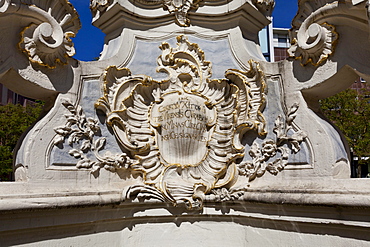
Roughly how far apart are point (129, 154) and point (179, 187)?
2.51ft

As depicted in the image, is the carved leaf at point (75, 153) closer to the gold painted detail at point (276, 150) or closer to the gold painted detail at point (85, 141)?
the gold painted detail at point (85, 141)

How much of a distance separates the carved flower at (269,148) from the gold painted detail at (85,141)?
1708 mm

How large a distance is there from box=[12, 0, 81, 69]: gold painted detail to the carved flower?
2.63 metres

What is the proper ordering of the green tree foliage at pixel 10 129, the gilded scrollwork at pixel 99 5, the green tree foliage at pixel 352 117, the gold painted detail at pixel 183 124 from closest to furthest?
the gold painted detail at pixel 183 124, the gilded scrollwork at pixel 99 5, the green tree foliage at pixel 10 129, the green tree foliage at pixel 352 117

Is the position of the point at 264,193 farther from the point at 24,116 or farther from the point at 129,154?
the point at 24,116

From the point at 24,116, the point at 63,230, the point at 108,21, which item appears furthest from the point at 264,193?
the point at 24,116

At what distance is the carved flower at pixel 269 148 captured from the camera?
4939 mm

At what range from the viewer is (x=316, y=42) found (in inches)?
179

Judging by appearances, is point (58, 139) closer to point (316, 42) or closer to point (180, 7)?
point (180, 7)

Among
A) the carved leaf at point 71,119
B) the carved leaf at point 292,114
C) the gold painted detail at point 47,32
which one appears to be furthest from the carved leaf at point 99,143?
the carved leaf at point 292,114

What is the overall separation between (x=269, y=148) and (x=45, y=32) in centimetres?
299

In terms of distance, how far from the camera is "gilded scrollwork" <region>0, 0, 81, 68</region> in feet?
14.7

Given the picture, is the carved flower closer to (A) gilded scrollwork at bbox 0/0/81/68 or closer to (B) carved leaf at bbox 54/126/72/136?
(B) carved leaf at bbox 54/126/72/136

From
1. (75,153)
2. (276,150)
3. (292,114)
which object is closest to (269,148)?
(276,150)
